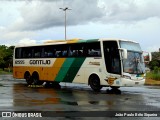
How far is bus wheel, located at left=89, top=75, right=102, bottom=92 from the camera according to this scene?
81.2 ft

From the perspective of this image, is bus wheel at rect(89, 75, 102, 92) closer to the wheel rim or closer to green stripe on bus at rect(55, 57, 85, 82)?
the wheel rim

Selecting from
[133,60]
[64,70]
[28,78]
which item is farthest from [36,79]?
[133,60]

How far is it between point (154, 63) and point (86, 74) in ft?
244

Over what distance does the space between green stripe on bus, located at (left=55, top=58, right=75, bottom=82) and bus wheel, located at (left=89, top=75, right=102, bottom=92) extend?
6.66 feet

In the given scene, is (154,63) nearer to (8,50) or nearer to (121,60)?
(8,50)

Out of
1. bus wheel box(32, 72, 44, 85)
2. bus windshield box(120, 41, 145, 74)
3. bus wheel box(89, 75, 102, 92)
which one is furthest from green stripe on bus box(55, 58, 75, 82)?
bus windshield box(120, 41, 145, 74)

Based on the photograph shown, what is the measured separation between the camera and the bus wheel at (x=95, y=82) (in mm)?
24750

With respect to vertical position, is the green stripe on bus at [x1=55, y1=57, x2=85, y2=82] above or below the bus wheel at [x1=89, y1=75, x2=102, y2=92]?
above

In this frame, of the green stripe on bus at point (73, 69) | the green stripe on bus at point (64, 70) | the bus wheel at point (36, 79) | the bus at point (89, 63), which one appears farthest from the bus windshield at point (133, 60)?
the bus wheel at point (36, 79)

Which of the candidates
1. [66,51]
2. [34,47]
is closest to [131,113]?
[66,51]

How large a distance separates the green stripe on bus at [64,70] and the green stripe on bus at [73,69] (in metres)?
0.22

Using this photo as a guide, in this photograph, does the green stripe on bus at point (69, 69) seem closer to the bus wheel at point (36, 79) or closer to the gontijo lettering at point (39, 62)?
the gontijo lettering at point (39, 62)

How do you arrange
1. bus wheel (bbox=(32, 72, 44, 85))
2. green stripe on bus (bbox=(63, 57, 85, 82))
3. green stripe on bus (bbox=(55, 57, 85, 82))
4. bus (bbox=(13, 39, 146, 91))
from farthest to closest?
bus wheel (bbox=(32, 72, 44, 85)) < green stripe on bus (bbox=(55, 57, 85, 82)) < green stripe on bus (bbox=(63, 57, 85, 82)) < bus (bbox=(13, 39, 146, 91))

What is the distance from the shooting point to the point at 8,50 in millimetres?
115750
